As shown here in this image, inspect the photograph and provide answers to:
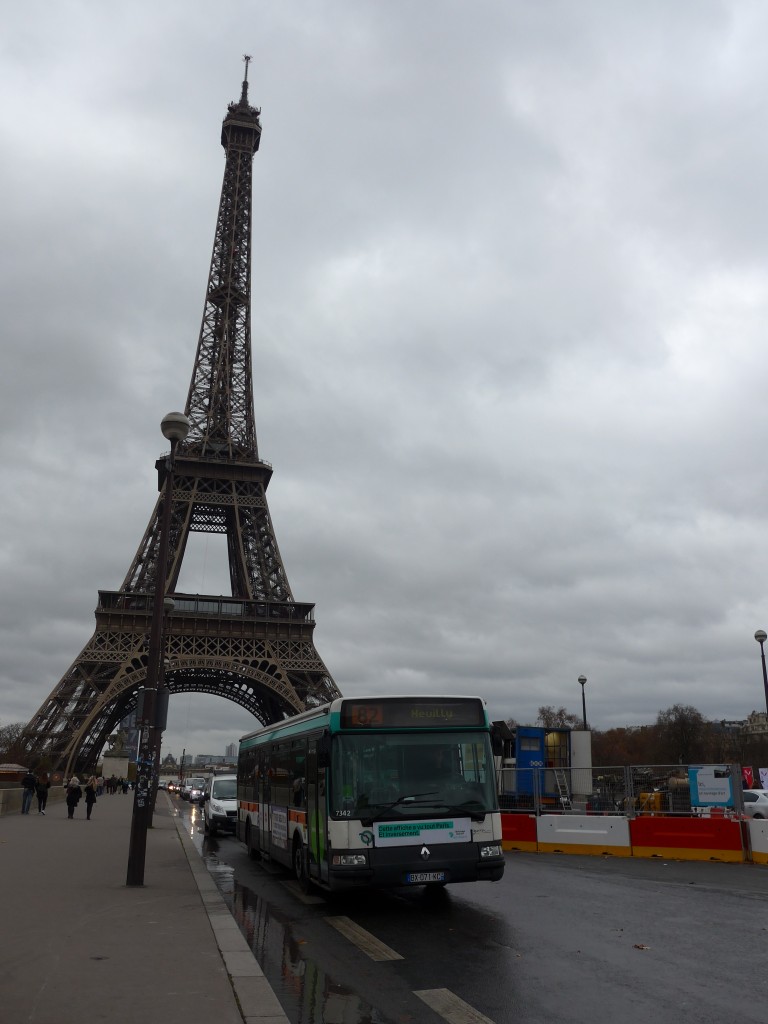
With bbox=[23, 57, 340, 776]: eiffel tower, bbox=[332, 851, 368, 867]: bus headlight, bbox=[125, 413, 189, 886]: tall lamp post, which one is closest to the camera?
bbox=[332, 851, 368, 867]: bus headlight

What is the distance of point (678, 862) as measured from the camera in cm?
1677

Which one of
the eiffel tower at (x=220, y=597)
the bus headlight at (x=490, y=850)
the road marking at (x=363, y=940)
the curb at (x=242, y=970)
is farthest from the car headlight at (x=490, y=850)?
the eiffel tower at (x=220, y=597)

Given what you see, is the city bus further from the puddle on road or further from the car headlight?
the puddle on road

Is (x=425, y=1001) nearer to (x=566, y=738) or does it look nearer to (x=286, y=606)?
(x=566, y=738)

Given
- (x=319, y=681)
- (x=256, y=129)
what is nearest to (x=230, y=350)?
(x=256, y=129)

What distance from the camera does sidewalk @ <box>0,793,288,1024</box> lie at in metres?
6.23

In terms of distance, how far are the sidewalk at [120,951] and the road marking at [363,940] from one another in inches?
47.8

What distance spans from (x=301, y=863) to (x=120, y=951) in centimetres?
470

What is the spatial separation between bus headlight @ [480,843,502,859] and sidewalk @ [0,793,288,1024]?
3145mm

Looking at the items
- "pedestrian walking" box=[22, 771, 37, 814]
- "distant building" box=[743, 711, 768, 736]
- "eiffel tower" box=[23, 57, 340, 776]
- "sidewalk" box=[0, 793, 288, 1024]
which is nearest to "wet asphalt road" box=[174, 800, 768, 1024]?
"sidewalk" box=[0, 793, 288, 1024]

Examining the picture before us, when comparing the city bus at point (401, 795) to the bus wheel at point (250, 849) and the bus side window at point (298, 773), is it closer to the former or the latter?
the bus side window at point (298, 773)

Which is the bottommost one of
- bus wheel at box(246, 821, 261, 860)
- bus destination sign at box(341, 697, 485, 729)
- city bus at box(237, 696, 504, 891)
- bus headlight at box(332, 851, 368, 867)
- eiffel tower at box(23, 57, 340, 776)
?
→ bus wheel at box(246, 821, 261, 860)

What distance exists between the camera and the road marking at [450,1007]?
20.4 ft

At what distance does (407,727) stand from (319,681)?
4461cm
